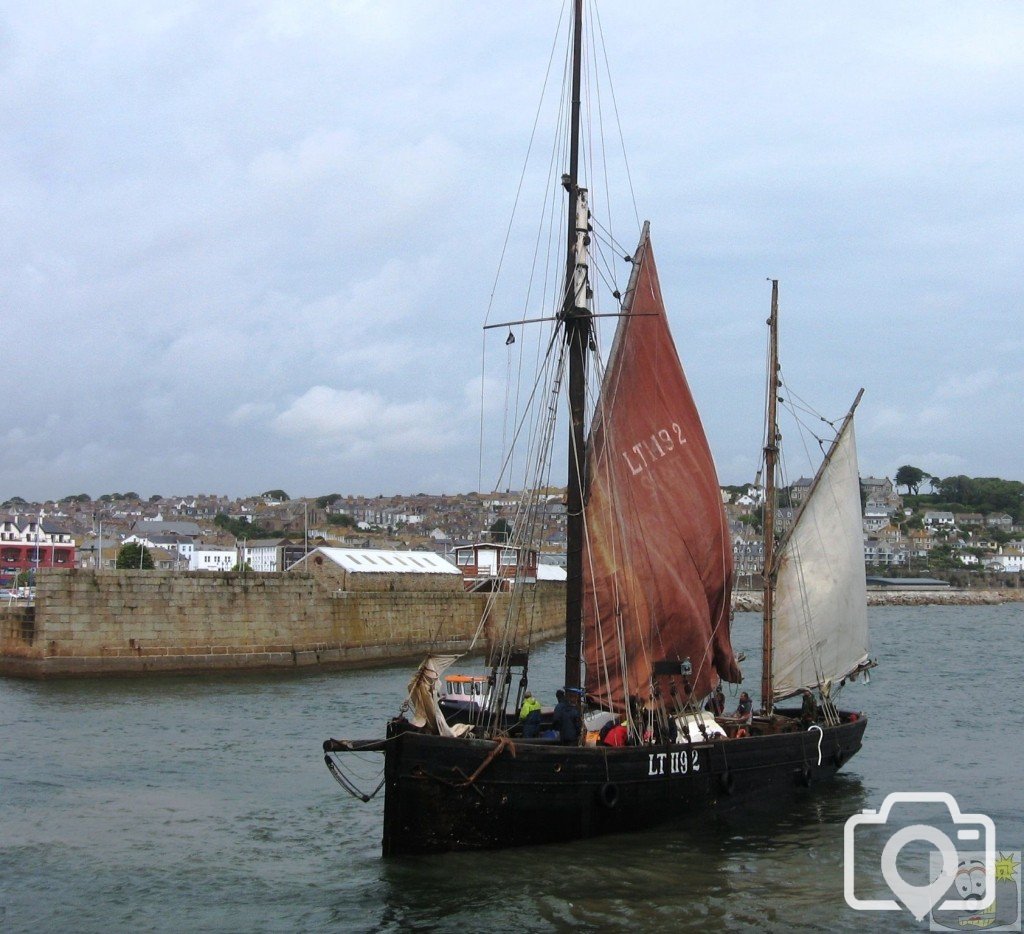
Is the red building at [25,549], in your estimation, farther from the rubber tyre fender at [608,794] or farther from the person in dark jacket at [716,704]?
the rubber tyre fender at [608,794]

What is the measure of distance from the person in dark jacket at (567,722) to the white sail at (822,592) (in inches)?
398

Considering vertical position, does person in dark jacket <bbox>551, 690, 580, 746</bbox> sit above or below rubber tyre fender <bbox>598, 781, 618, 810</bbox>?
above

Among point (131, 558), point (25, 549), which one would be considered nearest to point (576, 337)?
point (131, 558)

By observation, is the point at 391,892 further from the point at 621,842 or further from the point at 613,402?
the point at 613,402

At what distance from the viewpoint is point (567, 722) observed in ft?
68.0

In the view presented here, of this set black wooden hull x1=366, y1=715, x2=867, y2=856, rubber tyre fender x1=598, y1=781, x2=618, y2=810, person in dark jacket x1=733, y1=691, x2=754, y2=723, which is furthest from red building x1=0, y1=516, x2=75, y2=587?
rubber tyre fender x1=598, y1=781, x2=618, y2=810

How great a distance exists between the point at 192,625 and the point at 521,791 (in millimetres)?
30603

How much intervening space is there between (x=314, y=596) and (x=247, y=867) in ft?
110

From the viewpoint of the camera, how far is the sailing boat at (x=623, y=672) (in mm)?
19250

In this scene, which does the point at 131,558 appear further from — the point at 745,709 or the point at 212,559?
the point at 745,709

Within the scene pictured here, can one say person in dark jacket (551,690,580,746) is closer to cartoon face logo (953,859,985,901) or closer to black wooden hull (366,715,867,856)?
black wooden hull (366,715,867,856)

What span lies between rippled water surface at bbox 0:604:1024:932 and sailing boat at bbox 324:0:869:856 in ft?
2.00

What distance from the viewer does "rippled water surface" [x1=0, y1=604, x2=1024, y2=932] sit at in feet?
57.0

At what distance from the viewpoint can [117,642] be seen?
148 feet
